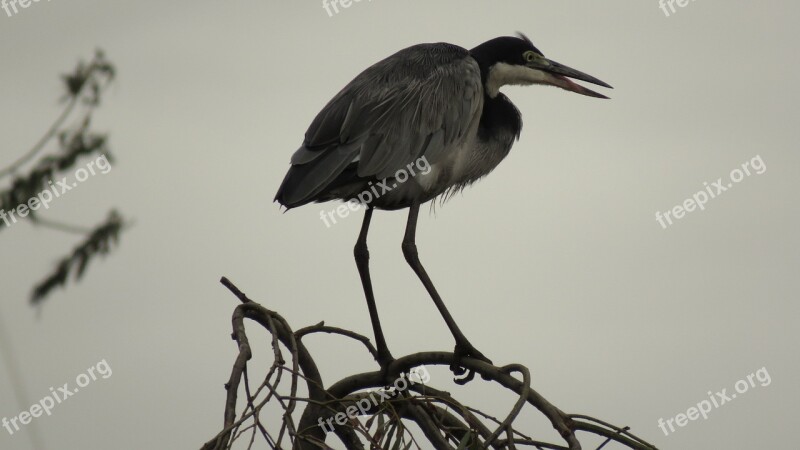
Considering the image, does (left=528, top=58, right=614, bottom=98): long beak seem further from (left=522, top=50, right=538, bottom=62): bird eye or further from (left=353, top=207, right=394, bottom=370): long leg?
(left=353, top=207, right=394, bottom=370): long leg

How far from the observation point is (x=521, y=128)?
5.90m

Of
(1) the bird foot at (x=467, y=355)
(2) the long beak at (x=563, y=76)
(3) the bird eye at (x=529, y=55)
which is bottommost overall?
(1) the bird foot at (x=467, y=355)

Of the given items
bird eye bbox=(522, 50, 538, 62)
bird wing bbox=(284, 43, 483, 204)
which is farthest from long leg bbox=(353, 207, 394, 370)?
bird eye bbox=(522, 50, 538, 62)

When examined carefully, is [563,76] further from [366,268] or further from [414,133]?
[366,268]

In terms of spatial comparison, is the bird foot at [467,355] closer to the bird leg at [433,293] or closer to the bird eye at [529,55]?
the bird leg at [433,293]

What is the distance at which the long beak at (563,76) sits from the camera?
565 cm

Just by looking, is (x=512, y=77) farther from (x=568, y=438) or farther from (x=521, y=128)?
(x=568, y=438)

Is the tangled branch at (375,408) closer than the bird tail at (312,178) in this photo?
Yes

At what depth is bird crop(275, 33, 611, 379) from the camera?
184 inches

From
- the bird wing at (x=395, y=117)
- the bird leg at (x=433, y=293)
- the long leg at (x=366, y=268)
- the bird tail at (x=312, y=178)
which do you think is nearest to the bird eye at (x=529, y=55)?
the bird wing at (x=395, y=117)

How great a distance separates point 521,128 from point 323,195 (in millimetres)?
1644

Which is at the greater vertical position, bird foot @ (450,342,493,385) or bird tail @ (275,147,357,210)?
bird tail @ (275,147,357,210)

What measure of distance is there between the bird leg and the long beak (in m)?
1.15

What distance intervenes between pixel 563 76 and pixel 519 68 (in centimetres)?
30
